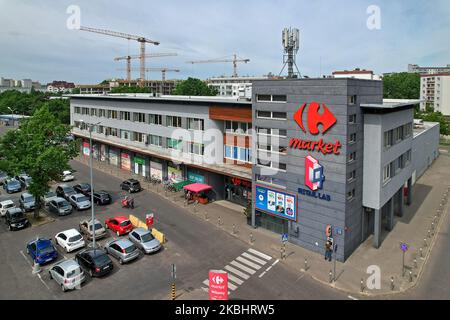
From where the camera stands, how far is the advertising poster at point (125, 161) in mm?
56219

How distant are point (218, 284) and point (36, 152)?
24.6m

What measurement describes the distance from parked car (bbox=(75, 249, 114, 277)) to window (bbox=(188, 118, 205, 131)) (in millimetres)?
19847

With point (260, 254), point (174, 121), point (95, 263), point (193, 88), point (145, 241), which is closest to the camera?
point (95, 263)

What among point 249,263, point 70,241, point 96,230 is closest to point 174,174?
point 96,230

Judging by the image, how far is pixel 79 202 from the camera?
127 feet

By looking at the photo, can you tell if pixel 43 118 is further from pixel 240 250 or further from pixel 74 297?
pixel 240 250

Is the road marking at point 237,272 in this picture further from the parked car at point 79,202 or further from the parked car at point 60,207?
the parked car at point 60,207

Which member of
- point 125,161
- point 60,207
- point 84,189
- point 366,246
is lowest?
point 366,246

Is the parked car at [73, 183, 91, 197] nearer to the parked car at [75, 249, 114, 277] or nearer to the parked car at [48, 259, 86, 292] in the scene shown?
the parked car at [75, 249, 114, 277]

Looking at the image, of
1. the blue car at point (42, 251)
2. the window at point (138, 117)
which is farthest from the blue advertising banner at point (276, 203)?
the window at point (138, 117)

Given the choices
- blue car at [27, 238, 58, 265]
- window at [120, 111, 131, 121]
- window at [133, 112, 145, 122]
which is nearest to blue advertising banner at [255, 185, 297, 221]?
blue car at [27, 238, 58, 265]

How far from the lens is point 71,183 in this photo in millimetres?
50469

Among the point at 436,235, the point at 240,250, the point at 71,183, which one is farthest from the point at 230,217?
the point at 71,183

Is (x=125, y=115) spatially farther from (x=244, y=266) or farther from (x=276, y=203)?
(x=244, y=266)
